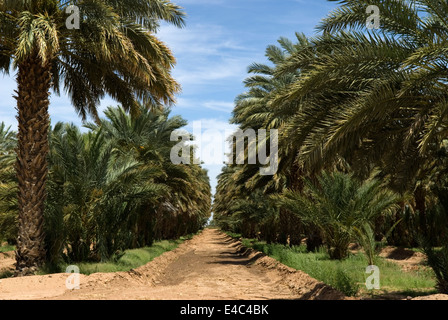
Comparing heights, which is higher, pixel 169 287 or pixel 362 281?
pixel 362 281

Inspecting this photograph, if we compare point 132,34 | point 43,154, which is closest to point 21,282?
point 43,154

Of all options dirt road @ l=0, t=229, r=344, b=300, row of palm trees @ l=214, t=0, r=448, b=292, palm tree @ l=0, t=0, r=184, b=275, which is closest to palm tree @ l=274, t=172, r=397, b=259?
row of palm trees @ l=214, t=0, r=448, b=292

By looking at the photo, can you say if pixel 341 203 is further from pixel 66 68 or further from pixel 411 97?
pixel 66 68

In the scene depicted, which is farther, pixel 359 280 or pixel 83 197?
pixel 83 197

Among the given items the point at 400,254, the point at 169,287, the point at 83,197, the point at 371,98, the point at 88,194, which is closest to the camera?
the point at 371,98

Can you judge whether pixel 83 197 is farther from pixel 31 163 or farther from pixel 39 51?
pixel 39 51

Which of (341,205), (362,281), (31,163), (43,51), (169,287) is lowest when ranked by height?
(169,287)

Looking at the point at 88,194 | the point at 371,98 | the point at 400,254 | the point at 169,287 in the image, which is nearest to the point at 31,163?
the point at 88,194

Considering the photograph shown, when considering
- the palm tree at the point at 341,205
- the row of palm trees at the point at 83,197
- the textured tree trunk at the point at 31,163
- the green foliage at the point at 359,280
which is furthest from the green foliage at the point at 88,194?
the green foliage at the point at 359,280

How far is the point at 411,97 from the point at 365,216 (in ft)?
17.0

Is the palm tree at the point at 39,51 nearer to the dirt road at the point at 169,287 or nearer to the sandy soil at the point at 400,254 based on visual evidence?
the dirt road at the point at 169,287

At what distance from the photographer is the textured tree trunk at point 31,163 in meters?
12.1

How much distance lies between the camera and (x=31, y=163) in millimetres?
12195

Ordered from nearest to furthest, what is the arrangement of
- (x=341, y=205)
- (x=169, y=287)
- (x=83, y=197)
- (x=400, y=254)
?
(x=169, y=287)
(x=83, y=197)
(x=341, y=205)
(x=400, y=254)
